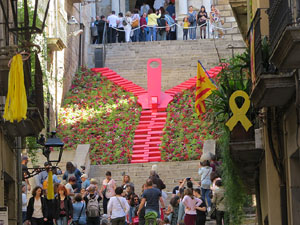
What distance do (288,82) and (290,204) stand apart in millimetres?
2007

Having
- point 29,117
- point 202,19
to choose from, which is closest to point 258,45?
point 29,117

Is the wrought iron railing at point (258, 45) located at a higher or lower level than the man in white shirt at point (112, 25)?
lower

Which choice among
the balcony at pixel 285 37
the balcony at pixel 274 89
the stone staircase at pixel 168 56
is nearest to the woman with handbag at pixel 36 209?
the balcony at pixel 274 89

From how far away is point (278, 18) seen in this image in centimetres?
1349

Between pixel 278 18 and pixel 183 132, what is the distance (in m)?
22.1

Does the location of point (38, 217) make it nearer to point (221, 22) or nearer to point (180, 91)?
point (180, 91)

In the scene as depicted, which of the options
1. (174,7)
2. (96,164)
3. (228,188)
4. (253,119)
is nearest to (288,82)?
(253,119)

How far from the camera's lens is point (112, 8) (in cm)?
5644

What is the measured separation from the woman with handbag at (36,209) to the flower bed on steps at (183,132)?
11.8 metres

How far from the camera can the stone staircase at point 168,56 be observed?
43312 millimetres

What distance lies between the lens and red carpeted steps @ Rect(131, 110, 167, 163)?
3391 centimetres

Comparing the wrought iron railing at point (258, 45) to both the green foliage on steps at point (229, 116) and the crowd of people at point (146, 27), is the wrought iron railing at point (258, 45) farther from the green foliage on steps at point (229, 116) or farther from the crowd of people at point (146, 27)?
the crowd of people at point (146, 27)

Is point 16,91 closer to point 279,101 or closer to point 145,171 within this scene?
point 279,101

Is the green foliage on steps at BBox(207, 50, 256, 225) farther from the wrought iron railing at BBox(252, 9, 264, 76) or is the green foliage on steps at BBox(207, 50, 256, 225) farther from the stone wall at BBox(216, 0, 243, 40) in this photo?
the stone wall at BBox(216, 0, 243, 40)
